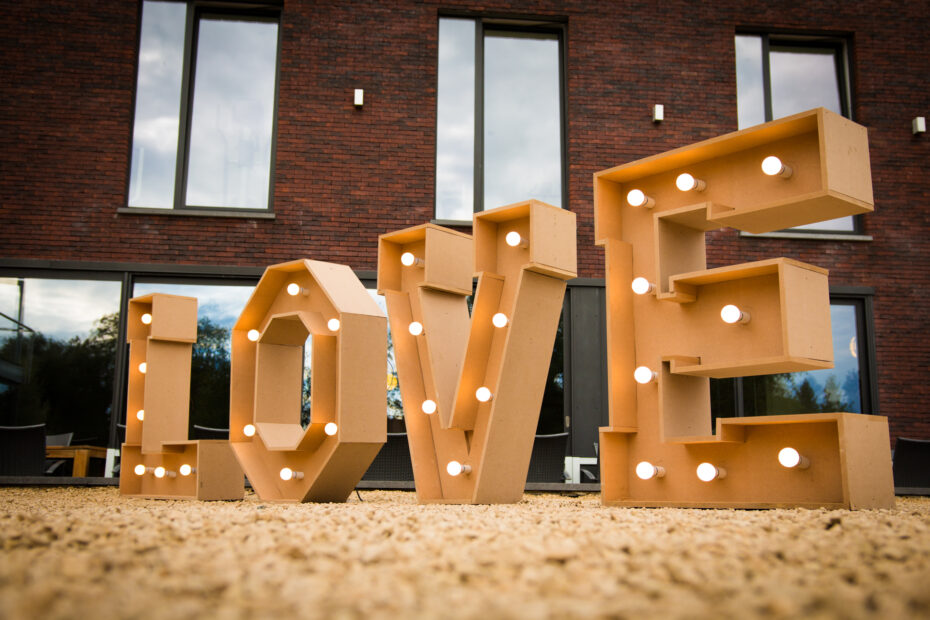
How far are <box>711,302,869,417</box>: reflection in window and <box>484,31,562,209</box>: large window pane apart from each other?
296cm

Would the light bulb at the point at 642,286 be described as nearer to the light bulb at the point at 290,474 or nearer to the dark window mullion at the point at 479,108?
the light bulb at the point at 290,474

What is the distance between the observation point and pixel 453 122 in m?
9.40

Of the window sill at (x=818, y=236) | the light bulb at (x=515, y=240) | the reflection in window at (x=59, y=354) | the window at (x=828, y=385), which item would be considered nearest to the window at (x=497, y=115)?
the window sill at (x=818, y=236)

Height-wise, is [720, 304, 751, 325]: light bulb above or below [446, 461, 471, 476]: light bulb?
above

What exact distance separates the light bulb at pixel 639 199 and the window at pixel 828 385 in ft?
18.3

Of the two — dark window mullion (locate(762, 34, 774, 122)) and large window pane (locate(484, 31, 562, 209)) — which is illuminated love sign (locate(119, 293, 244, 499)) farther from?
dark window mullion (locate(762, 34, 774, 122))

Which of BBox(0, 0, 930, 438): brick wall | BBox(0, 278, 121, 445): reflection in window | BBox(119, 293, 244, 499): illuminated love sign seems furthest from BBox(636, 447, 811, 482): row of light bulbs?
BBox(0, 278, 121, 445): reflection in window

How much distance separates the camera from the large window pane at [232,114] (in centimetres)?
901

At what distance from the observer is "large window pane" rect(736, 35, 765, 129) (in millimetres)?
9664

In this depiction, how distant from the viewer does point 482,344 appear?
4.08 meters

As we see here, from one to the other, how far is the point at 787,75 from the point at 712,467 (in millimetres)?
7938

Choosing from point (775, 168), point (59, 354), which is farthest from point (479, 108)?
point (775, 168)

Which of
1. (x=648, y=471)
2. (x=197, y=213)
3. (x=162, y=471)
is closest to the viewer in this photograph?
(x=648, y=471)

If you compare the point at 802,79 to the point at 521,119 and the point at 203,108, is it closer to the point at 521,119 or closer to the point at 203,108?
the point at 521,119
